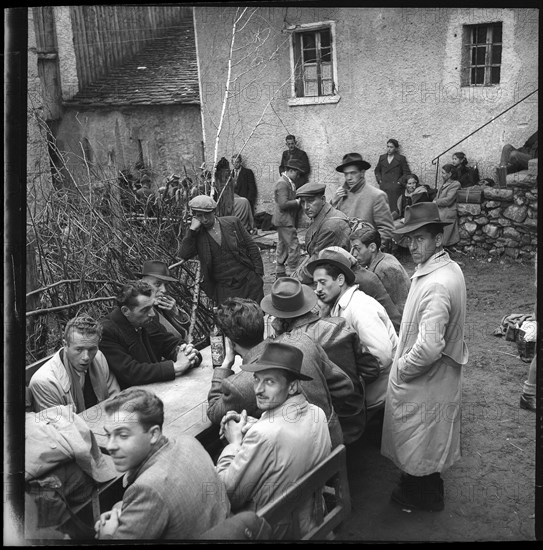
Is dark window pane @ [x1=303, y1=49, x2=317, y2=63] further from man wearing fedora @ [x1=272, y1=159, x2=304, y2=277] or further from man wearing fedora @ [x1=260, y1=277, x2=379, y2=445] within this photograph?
man wearing fedora @ [x1=260, y1=277, x2=379, y2=445]

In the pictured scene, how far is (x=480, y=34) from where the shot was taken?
8.21m

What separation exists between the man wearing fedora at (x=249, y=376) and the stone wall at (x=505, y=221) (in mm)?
5150

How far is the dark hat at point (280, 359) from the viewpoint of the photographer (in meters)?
3.54

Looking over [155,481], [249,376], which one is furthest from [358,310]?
[155,481]

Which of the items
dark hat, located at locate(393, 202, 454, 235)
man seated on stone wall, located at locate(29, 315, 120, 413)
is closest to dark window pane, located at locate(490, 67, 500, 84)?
dark hat, located at locate(393, 202, 454, 235)

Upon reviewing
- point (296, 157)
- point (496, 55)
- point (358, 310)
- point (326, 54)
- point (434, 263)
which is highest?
point (326, 54)

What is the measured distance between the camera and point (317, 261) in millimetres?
4891

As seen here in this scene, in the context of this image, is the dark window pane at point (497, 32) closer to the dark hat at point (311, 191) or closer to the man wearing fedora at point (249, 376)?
the dark hat at point (311, 191)

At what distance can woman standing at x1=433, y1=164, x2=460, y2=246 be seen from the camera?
905 cm

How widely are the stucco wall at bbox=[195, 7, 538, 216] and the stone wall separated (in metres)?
0.46

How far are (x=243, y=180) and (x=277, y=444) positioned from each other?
6328 mm

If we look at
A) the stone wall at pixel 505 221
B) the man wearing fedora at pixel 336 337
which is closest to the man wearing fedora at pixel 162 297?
the man wearing fedora at pixel 336 337

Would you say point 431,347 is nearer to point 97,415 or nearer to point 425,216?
point 425,216

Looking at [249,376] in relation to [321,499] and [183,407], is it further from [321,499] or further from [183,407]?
[321,499]
